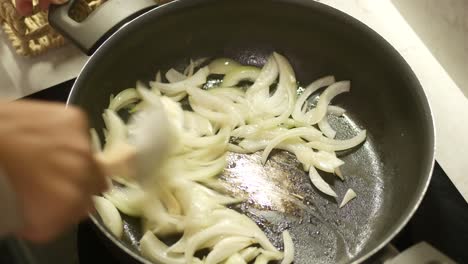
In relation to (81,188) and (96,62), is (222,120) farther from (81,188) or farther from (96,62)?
(81,188)

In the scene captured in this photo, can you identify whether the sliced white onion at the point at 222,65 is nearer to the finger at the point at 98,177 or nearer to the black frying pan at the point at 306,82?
the black frying pan at the point at 306,82

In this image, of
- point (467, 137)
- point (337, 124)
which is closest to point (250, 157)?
point (337, 124)

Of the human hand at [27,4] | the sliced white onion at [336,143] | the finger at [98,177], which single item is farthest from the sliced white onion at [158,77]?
the finger at [98,177]

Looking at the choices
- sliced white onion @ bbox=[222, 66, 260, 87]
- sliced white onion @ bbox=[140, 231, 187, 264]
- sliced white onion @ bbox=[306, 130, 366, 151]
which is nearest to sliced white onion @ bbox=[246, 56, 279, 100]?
sliced white onion @ bbox=[222, 66, 260, 87]

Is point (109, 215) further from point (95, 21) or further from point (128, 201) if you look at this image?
point (95, 21)

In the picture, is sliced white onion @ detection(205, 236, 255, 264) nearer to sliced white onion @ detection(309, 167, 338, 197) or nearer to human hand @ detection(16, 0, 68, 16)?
sliced white onion @ detection(309, 167, 338, 197)
